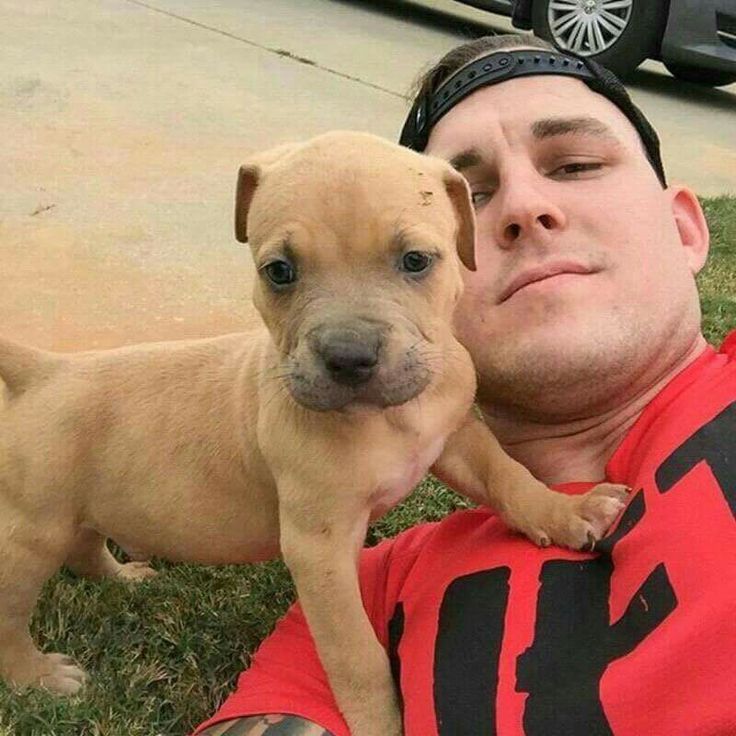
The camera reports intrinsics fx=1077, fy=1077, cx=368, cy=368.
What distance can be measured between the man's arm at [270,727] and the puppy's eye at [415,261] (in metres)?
1.06

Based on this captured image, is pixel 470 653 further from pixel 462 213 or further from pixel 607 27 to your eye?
pixel 607 27

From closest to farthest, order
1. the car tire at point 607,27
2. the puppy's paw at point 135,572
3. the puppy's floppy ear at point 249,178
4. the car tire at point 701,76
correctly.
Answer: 1. the puppy's floppy ear at point 249,178
2. the puppy's paw at point 135,572
3. the car tire at point 607,27
4. the car tire at point 701,76

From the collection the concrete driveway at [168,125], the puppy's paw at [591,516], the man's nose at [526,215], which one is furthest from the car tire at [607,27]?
the puppy's paw at [591,516]

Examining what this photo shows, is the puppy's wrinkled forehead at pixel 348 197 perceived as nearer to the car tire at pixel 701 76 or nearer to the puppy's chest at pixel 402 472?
the puppy's chest at pixel 402 472

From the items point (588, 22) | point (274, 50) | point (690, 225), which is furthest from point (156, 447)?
point (588, 22)

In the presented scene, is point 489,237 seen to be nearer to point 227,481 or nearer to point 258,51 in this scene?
point 227,481

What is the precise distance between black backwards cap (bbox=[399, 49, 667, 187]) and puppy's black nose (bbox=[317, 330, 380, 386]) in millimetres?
1432

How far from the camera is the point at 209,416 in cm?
279

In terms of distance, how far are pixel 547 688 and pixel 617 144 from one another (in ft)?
5.34

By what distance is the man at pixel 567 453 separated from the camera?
2.08 metres

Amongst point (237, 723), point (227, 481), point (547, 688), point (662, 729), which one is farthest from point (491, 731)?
point (227, 481)

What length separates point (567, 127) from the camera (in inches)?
120

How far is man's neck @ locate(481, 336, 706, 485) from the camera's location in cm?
291

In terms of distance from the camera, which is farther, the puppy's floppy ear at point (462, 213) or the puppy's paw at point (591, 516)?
the puppy's floppy ear at point (462, 213)
